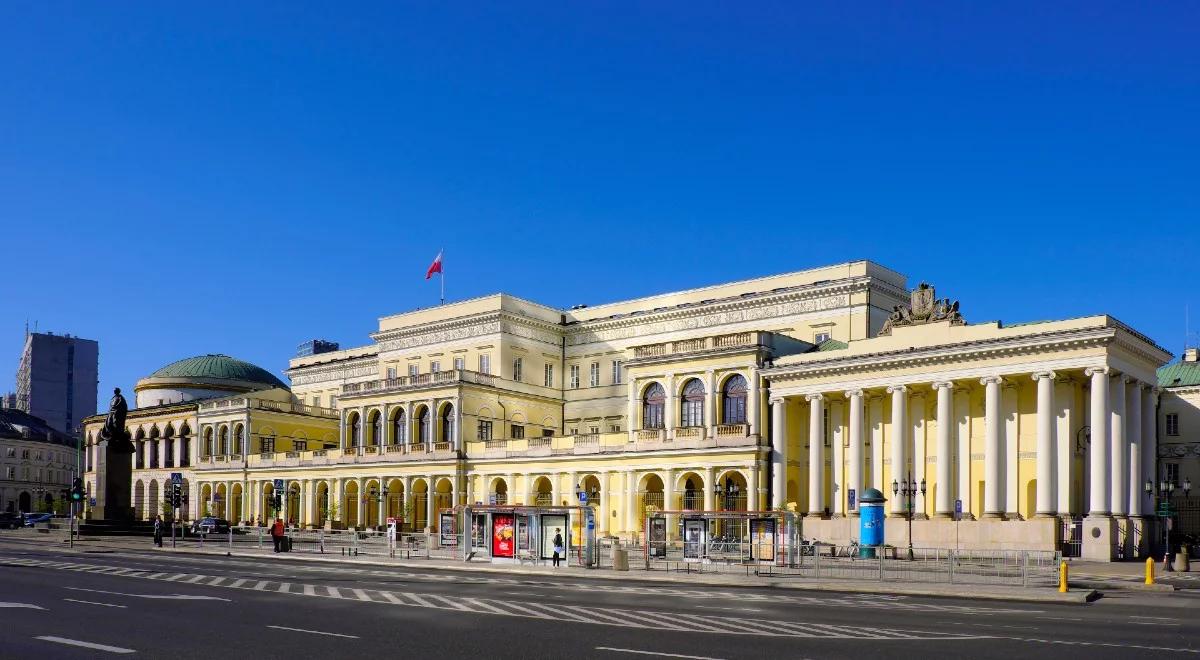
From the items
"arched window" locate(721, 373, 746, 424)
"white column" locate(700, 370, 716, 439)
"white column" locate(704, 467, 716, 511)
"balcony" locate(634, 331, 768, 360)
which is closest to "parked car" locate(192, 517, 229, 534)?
"balcony" locate(634, 331, 768, 360)

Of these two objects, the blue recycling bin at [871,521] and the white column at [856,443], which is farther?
the white column at [856,443]

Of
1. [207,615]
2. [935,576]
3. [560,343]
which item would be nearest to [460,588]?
[207,615]

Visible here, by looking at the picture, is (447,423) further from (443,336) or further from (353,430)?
(353,430)

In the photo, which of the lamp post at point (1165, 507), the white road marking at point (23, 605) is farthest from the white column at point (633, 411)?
the white road marking at point (23, 605)

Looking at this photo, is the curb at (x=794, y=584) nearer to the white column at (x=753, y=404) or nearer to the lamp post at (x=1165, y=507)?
the lamp post at (x=1165, y=507)

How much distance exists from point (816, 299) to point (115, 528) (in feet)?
157

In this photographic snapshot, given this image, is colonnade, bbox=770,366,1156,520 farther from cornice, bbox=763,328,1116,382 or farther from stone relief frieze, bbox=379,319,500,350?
stone relief frieze, bbox=379,319,500,350

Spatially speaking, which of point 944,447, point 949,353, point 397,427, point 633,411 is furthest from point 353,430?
point 949,353

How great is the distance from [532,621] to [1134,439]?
47207 mm

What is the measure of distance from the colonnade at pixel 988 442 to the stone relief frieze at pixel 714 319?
34.9ft

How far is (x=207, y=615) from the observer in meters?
24.5

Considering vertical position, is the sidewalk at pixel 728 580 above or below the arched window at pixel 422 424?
below

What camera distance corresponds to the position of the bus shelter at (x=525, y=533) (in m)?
49.1

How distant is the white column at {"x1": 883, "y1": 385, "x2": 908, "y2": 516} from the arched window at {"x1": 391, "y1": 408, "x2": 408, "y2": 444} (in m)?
43.8
